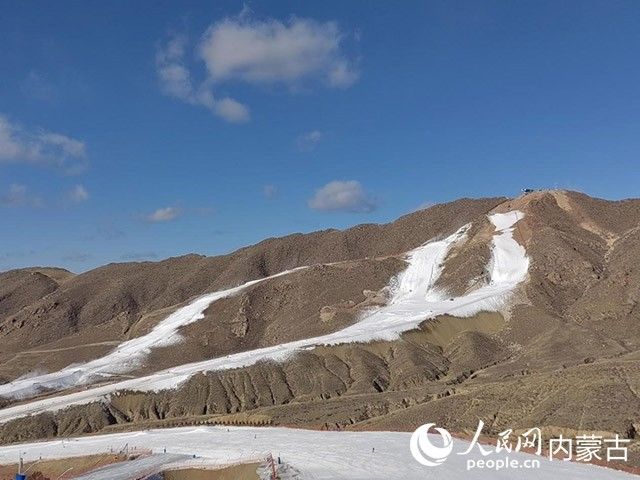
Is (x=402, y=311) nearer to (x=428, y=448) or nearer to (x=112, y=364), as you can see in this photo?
(x=112, y=364)

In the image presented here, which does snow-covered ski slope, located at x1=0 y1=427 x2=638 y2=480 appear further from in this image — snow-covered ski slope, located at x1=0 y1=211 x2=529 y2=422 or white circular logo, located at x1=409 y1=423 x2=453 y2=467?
snow-covered ski slope, located at x1=0 y1=211 x2=529 y2=422

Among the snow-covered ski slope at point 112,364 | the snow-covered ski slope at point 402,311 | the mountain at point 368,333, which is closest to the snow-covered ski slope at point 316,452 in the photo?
the mountain at point 368,333

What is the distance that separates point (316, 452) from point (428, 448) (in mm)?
6743

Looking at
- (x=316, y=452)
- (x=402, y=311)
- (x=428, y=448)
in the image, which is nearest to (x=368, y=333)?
(x=402, y=311)

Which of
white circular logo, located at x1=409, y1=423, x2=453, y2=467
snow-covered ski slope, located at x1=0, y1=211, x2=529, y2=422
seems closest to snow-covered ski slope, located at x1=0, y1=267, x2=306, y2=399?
snow-covered ski slope, located at x1=0, y1=211, x2=529, y2=422

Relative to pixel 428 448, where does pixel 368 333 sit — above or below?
above

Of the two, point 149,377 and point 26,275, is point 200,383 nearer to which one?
point 149,377

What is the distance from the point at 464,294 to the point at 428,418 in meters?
45.7

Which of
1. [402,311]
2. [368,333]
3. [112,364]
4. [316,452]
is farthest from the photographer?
[402,311]

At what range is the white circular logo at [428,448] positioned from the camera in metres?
31.0

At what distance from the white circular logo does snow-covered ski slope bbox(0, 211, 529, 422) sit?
30598 millimetres

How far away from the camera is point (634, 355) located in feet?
165

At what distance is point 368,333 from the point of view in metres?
68.7

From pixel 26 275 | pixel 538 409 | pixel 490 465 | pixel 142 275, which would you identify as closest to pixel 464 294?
pixel 538 409
